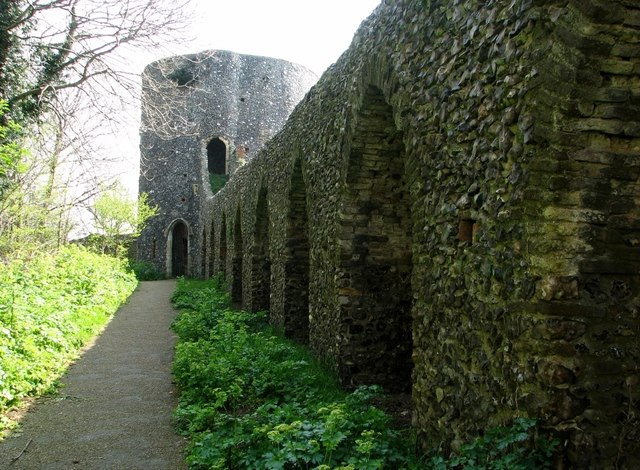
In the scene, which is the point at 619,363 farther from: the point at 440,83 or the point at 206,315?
the point at 206,315

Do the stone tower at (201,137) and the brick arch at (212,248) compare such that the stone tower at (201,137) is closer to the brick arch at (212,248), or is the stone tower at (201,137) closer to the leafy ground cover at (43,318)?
the brick arch at (212,248)

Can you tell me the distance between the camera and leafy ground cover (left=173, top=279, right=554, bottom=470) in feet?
9.37

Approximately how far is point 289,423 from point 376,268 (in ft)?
7.43

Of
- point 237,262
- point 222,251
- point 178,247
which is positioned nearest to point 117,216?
point 178,247

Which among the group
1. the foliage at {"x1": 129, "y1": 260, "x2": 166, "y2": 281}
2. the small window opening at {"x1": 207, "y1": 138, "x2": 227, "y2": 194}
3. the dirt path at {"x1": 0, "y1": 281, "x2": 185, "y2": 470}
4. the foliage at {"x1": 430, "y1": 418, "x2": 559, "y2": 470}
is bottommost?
the dirt path at {"x1": 0, "y1": 281, "x2": 185, "y2": 470}

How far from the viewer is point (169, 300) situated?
16281 mm

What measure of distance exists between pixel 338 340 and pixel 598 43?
4109 millimetres

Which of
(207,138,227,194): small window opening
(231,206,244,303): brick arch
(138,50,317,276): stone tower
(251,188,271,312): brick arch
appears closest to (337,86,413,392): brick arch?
(251,188,271,312): brick arch

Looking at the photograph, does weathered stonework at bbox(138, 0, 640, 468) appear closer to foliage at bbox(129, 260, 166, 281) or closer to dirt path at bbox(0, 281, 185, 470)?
dirt path at bbox(0, 281, 185, 470)

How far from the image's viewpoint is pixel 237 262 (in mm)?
15086

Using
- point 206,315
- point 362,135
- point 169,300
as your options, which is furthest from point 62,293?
point 362,135

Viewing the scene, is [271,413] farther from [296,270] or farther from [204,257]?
[204,257]

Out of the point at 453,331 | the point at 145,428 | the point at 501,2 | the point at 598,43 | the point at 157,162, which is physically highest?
the point at 157,162

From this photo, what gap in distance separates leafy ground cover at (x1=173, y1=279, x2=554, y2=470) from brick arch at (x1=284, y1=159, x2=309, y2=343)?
3.96 ft
